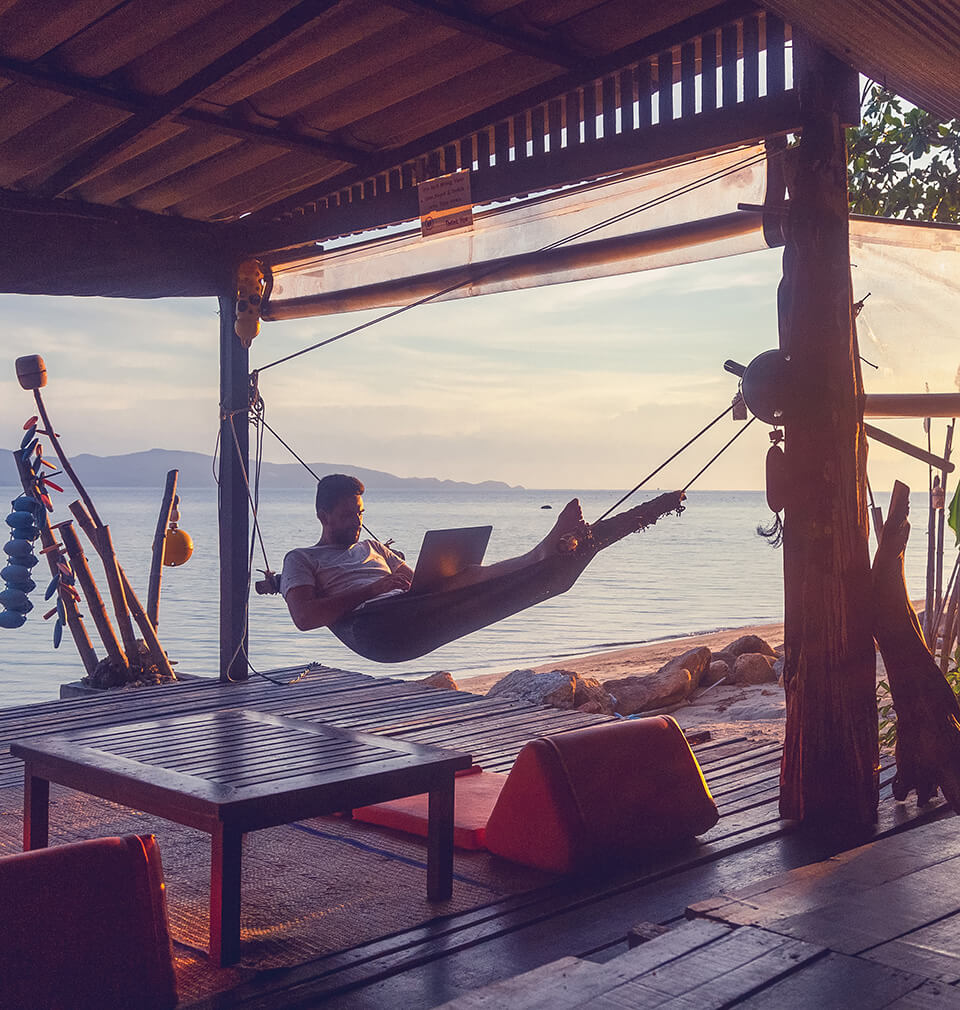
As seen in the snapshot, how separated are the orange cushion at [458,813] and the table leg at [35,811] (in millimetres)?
810

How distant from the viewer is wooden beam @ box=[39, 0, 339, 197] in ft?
10.1

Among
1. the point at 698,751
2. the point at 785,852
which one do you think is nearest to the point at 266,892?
the point at 785,852

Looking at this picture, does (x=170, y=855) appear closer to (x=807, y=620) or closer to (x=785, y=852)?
(x=785, y=852)

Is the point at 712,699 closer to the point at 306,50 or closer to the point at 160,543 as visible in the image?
the point at 160,543

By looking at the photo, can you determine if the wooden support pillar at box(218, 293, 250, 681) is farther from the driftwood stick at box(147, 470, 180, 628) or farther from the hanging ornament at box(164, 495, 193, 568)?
the driftwood stick at box(147, 470, 180, 628)

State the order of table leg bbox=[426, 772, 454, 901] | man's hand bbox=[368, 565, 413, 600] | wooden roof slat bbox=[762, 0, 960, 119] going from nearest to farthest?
wooden roof slat bbox=[762, 0, 960, 119] → table leg bbox=[426, 772, 454, 901] → man's hand bbox=[368, 565, 413, 600]

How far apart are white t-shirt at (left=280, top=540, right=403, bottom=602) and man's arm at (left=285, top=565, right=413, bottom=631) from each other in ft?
0.08

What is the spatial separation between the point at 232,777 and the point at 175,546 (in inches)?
140

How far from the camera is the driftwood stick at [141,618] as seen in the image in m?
5.54

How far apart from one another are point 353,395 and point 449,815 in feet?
114

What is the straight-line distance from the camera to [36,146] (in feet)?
12.9

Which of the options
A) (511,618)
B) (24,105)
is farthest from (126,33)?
(511,618)

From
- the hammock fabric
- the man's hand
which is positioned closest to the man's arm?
the man's hand

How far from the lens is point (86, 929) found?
1.81 m
